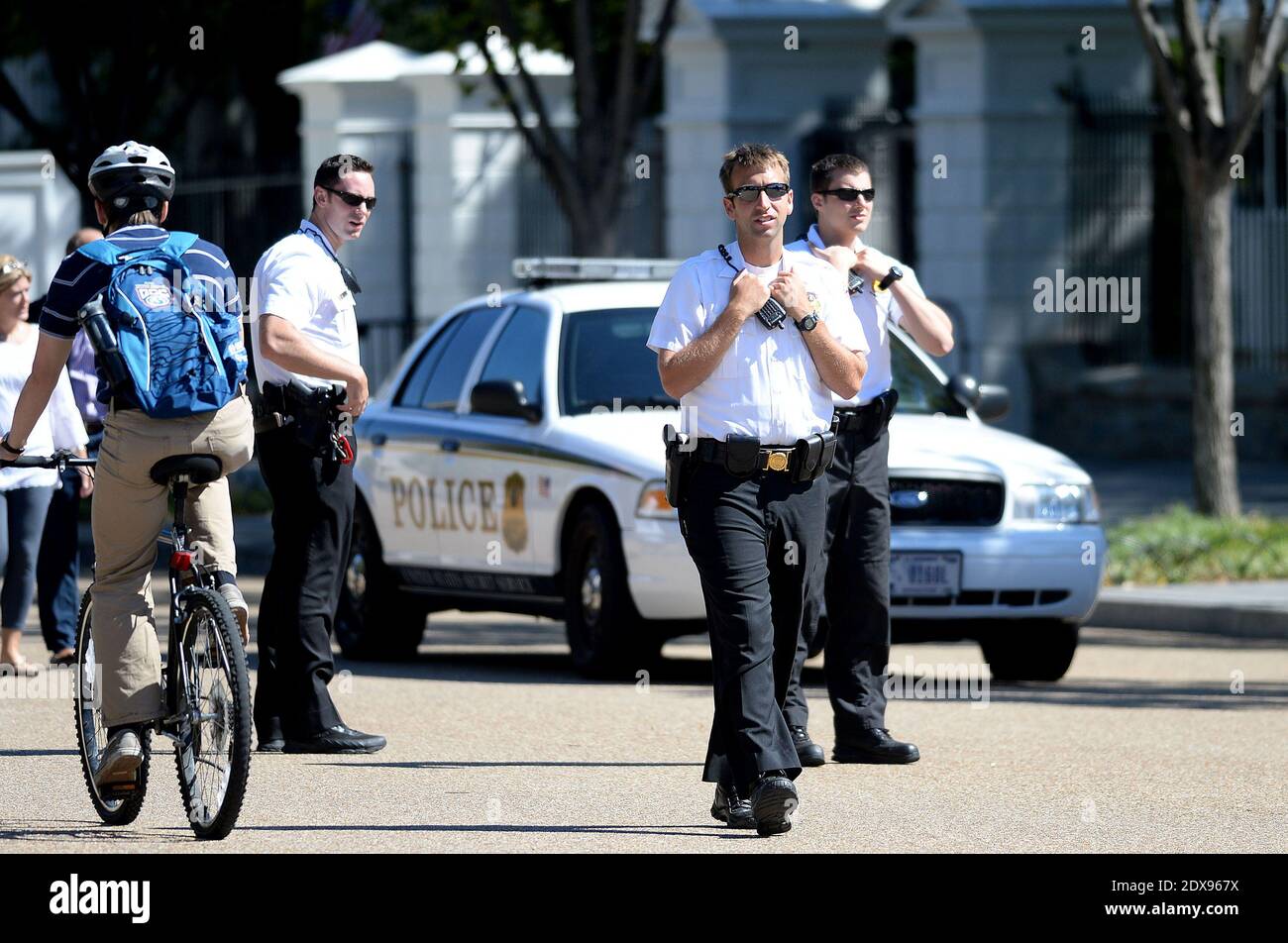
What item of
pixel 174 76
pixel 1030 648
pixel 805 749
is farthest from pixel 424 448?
pixel 174 76

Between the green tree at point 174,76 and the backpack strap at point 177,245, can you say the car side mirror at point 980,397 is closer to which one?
the backpack strap at point 177,245

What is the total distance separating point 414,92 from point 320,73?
0.94 metres

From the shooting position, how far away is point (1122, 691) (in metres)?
11.9

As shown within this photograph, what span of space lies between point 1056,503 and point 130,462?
5.18 m

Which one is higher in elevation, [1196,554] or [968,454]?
[968,454]

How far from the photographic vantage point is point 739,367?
780 cm

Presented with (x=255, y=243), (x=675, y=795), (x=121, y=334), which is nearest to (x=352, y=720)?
(x=675, y=795)

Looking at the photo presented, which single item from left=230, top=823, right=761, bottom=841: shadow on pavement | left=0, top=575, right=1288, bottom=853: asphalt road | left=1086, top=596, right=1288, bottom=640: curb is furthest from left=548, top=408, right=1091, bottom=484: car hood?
left=230, top=823, right=761, bottom=841: shadow on pavement

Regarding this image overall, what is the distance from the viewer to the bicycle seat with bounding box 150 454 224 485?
7.70 m

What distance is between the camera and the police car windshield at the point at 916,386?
12.4 meters

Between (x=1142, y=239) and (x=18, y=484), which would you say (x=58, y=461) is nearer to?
(x=18, y=484)

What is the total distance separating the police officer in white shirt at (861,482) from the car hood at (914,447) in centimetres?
201

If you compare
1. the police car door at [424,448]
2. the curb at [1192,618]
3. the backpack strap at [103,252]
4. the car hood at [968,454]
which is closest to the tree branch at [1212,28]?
the curb at [1192,618]

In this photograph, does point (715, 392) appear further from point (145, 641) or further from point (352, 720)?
point (352, 720)
